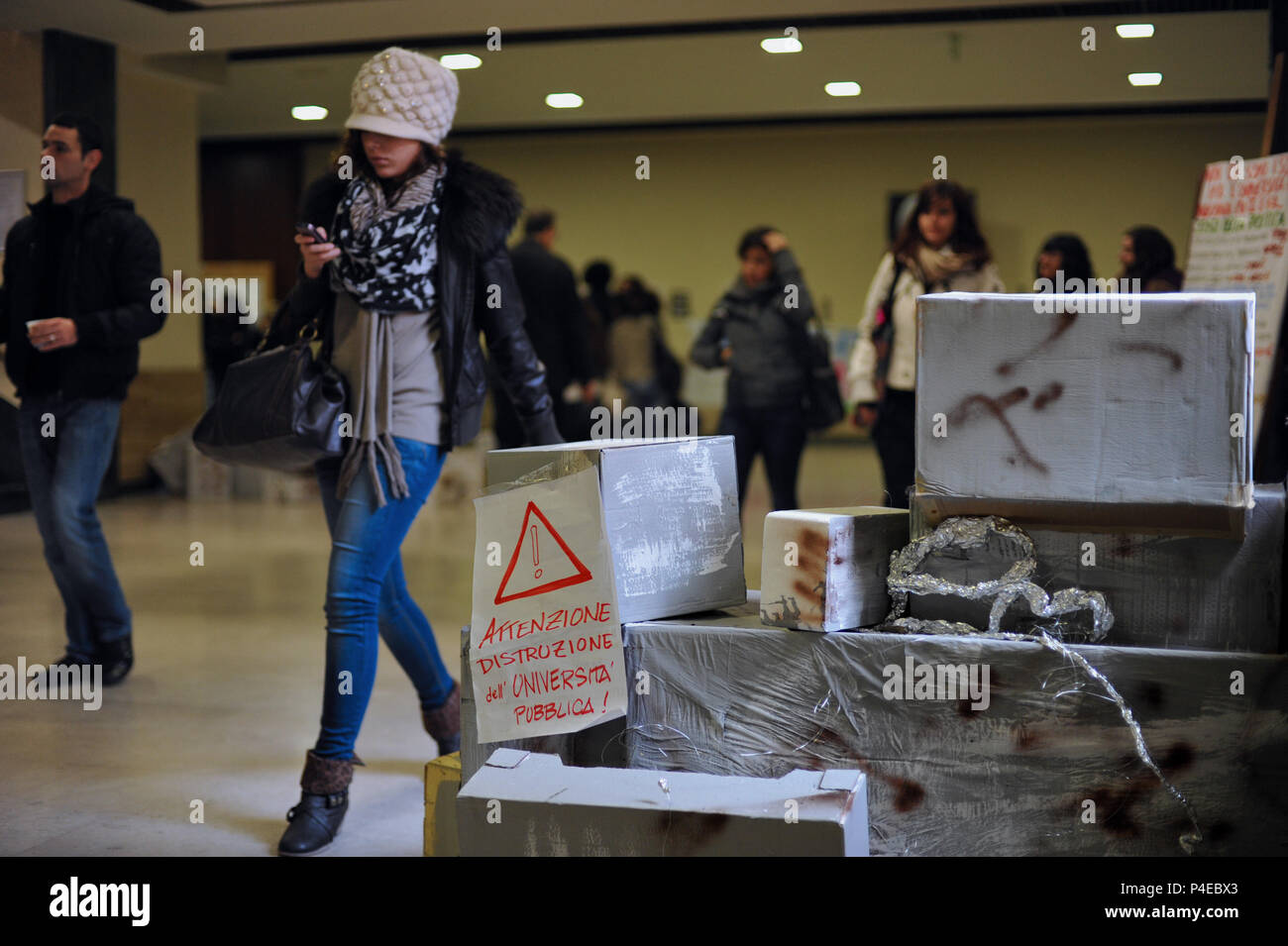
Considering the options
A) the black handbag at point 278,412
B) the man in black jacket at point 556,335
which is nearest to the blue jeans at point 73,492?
the black handbag at point 278,412

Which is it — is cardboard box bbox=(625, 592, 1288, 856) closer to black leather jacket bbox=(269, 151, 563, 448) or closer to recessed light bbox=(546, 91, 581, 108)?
black leather jacket bbox=(269, 151, 563, 448)

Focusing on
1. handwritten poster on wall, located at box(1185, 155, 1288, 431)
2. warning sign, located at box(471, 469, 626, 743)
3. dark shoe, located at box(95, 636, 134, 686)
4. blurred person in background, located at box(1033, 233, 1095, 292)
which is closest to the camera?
warning sign, located at box(471, 469, 626, 743)

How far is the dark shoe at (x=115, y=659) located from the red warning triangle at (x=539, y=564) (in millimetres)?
2088

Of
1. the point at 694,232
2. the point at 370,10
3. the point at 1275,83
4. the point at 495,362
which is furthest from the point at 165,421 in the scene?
the point at 1275,83

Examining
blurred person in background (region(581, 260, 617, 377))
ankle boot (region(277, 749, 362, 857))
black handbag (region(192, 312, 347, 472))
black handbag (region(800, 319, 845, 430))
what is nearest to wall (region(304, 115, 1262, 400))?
blurred person in background (region(581, 260, 617, 377))

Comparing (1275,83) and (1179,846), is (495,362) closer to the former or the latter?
(1179,846)

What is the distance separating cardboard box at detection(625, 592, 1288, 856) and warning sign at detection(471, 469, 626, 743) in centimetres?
7

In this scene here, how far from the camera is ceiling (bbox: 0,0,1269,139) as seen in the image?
18.9ft

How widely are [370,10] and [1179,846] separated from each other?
5.26 metres

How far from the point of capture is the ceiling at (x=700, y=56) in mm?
5754

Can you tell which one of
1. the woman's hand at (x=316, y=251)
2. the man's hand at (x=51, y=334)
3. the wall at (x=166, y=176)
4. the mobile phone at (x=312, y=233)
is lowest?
the man's hand at (x=51, y=334)

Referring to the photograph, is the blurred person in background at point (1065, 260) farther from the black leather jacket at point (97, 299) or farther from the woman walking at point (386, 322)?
the black leather jacket at point (97, 299)

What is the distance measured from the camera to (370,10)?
572cm
